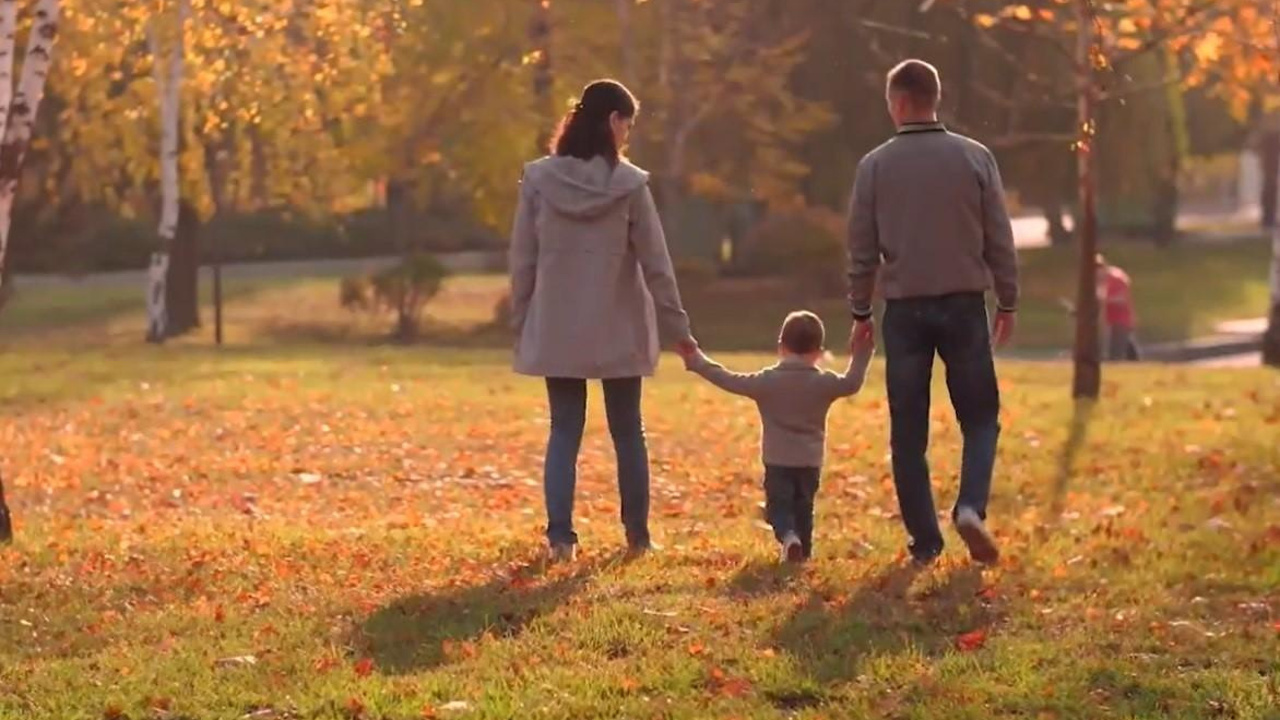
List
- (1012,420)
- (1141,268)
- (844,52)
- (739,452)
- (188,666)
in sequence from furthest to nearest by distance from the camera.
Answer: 1. (1141,268)
2. (844,52)
3. (1012,420)
4. (739,452)
5. (188,666)

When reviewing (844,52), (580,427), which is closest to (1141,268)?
(844,52)

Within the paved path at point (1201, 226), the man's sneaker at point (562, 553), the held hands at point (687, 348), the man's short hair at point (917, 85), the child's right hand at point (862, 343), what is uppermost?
the man's short hair at point (917, 85)

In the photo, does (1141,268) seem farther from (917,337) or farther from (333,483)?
(917,337)

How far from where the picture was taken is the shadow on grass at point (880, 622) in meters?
6.25

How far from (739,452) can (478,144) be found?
18558 millimetres

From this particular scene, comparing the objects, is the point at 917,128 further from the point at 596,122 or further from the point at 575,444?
the point at 575,444

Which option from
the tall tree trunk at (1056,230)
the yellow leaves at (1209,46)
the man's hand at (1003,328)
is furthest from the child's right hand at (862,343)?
the tall tree trunk at (1056,230)

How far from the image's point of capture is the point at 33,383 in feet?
64.8

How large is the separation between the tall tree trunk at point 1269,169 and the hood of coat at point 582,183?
177ft

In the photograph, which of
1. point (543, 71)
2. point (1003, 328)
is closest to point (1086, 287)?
point (1003, 328)

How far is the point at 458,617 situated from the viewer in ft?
22.9

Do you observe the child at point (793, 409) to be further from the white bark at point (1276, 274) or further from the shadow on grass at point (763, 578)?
the white bark at point (1276, 274)

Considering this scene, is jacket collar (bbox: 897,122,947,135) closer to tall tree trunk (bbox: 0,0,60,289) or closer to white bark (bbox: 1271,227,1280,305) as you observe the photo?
tall tree trunk (bbox: 0,0,60,289)

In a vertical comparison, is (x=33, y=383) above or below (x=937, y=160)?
below
